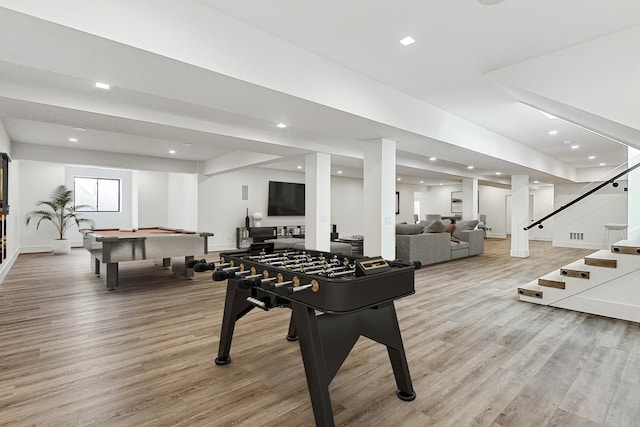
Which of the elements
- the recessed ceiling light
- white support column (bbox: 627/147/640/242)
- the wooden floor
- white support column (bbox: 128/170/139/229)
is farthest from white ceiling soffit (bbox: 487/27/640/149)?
white support column (bbox: 128/170/139/229)

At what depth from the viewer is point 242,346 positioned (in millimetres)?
2922

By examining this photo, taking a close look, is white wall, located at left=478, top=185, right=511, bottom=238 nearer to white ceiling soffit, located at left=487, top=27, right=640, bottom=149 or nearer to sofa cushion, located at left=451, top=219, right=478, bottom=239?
sofa cushion, located at left=451, top=219, right=478, bottom=239

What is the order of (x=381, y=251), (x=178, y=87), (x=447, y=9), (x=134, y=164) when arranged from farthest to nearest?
(x=134, y=164), (x=381, y=251), (x=178, y=87), (x=447, y=9)

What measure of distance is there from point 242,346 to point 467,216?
985 centimetres

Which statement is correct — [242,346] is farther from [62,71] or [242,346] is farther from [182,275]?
[182,275]

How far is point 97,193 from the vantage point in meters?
10.6

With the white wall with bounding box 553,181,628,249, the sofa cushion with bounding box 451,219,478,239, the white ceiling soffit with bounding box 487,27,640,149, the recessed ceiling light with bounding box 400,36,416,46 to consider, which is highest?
the recessed ceiling light with bounding box 400,36,416,46

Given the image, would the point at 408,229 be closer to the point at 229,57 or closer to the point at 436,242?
the point at 436,242

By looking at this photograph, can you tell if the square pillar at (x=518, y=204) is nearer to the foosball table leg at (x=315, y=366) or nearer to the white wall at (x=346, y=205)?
the white wall at (x=346, y=205)

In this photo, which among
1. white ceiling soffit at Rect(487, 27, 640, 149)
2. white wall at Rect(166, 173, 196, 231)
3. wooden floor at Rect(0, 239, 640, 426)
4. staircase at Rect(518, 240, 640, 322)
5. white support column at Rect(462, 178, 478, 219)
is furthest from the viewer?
white support column at Rect(462, 178, 478, 219)

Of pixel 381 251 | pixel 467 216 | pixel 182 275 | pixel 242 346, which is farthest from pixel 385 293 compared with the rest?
pixel 467 216

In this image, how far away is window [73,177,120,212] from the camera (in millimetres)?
10281

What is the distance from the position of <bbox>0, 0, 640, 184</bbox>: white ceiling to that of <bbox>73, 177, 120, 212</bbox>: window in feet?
23.9

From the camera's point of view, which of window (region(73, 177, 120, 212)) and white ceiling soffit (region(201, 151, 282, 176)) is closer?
white ceiling soffit (region(201, 151, 282, 176))
